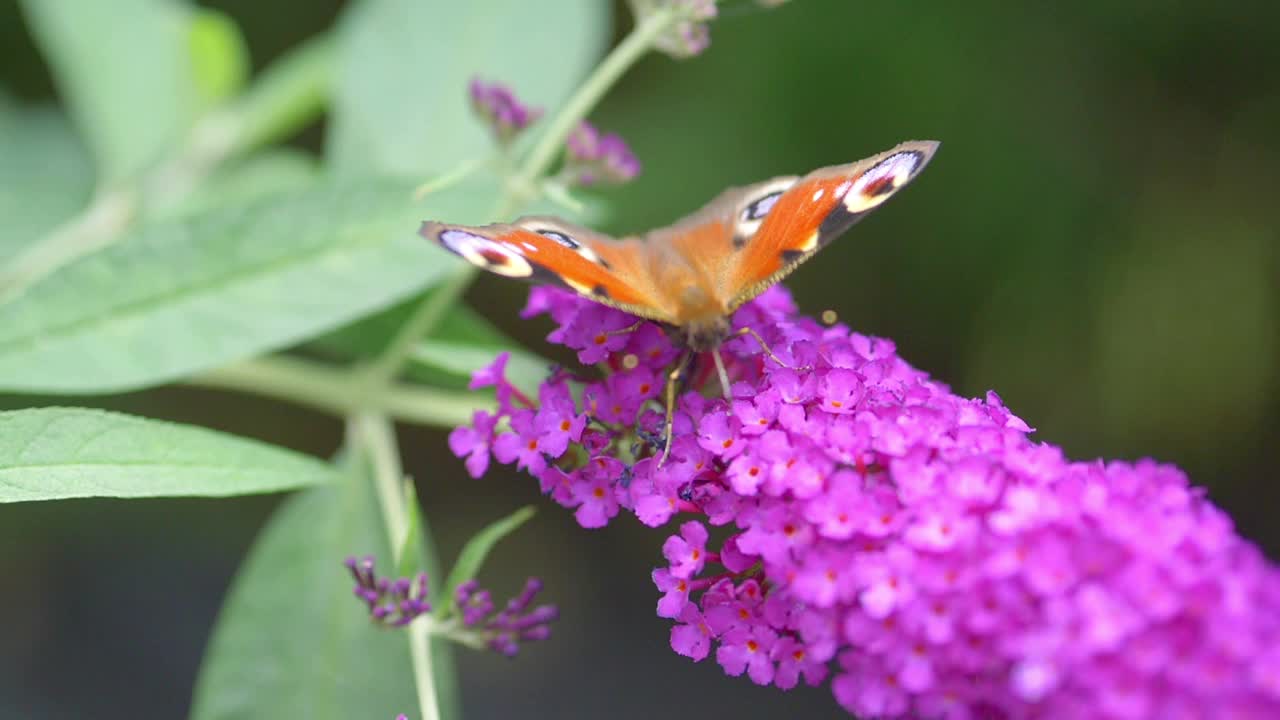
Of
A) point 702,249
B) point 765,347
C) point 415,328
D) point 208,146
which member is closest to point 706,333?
point 765,347

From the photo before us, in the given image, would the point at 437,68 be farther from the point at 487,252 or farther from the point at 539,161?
the point at 487,252

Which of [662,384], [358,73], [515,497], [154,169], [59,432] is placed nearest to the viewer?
[59,432]

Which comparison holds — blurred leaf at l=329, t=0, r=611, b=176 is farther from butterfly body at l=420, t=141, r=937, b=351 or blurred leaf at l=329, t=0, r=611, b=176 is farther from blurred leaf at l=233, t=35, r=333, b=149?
butterfly body at l=420, t=141, r=937, b=351

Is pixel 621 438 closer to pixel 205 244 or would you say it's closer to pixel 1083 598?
pixel 1083 598

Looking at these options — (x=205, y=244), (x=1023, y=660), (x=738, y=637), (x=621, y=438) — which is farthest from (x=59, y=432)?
(x=1023, y=660)

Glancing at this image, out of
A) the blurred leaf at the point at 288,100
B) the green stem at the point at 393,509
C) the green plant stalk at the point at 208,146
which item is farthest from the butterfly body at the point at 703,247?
the blurred leaf at the point at 288,100

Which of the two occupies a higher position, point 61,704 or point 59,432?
point 61,704

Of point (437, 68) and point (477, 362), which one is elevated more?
point (437, 68)

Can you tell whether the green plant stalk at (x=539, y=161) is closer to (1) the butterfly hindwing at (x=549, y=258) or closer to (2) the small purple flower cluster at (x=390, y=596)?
(1) the butterfly hindwing at (x=549, y=258)
